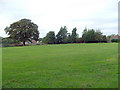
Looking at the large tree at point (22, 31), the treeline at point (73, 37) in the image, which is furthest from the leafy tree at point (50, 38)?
the large tree at point (22, 31)

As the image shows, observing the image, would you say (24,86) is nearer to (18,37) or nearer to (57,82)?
(57,82)

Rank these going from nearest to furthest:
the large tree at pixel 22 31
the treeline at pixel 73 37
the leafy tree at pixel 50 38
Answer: the large tree at pixel 22 31 → the treeline at pixel 73 37 → the leafy tree at pixel 50 38

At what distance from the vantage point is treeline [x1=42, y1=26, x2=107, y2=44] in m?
75.8

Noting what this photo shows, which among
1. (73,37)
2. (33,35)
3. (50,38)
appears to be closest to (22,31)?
(33,35)

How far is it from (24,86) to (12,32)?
198 feet

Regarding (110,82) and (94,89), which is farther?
(110,82)

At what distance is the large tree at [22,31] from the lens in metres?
61.0

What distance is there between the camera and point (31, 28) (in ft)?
200

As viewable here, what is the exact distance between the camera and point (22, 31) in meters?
60.8

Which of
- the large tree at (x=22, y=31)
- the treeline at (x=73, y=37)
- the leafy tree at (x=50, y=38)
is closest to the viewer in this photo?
the large tree at (x=22, y=31)

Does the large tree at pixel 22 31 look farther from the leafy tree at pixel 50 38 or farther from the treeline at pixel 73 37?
the treeline at pixel 73 37

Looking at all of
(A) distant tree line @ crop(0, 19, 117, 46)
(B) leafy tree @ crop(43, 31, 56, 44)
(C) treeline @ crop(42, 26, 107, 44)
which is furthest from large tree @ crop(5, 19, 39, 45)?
(C) treeline @ crop(42, 26, 107, 44)

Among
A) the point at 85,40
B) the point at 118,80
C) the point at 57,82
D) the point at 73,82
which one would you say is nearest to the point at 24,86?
the point at 57,82

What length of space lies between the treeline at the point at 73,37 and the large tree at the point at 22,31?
14.9m
